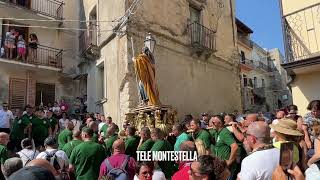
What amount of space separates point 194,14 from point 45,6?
7.25 meters

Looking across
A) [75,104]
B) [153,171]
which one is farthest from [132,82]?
[153,171]

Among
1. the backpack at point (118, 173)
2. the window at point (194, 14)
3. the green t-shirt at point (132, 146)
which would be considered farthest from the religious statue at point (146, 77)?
the window at point (194, 14)

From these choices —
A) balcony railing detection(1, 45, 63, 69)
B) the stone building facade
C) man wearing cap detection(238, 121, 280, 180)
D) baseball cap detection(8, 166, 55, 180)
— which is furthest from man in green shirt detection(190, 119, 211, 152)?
balcony railing detection(1, 45, 63, 69)

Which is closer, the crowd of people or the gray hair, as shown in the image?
the crowd of people

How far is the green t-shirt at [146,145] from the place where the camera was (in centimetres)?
590

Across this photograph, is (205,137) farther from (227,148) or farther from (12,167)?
(12,167)

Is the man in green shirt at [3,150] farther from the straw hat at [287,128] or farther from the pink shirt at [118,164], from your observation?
the straw hat at [287,128]

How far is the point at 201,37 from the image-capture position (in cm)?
1664

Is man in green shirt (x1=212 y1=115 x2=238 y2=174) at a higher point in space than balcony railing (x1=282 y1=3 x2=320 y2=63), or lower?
lower

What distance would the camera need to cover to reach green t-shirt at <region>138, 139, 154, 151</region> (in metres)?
5.90

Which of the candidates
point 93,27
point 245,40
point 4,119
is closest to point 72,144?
point 4,119

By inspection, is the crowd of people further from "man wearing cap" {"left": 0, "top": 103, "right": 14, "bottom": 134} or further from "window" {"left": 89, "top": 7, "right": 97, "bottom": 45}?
"window" {"left": 89, "top": 7, "right": 97, "bottom": 45}

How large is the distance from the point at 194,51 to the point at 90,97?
5004mm

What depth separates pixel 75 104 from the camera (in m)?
17.4
